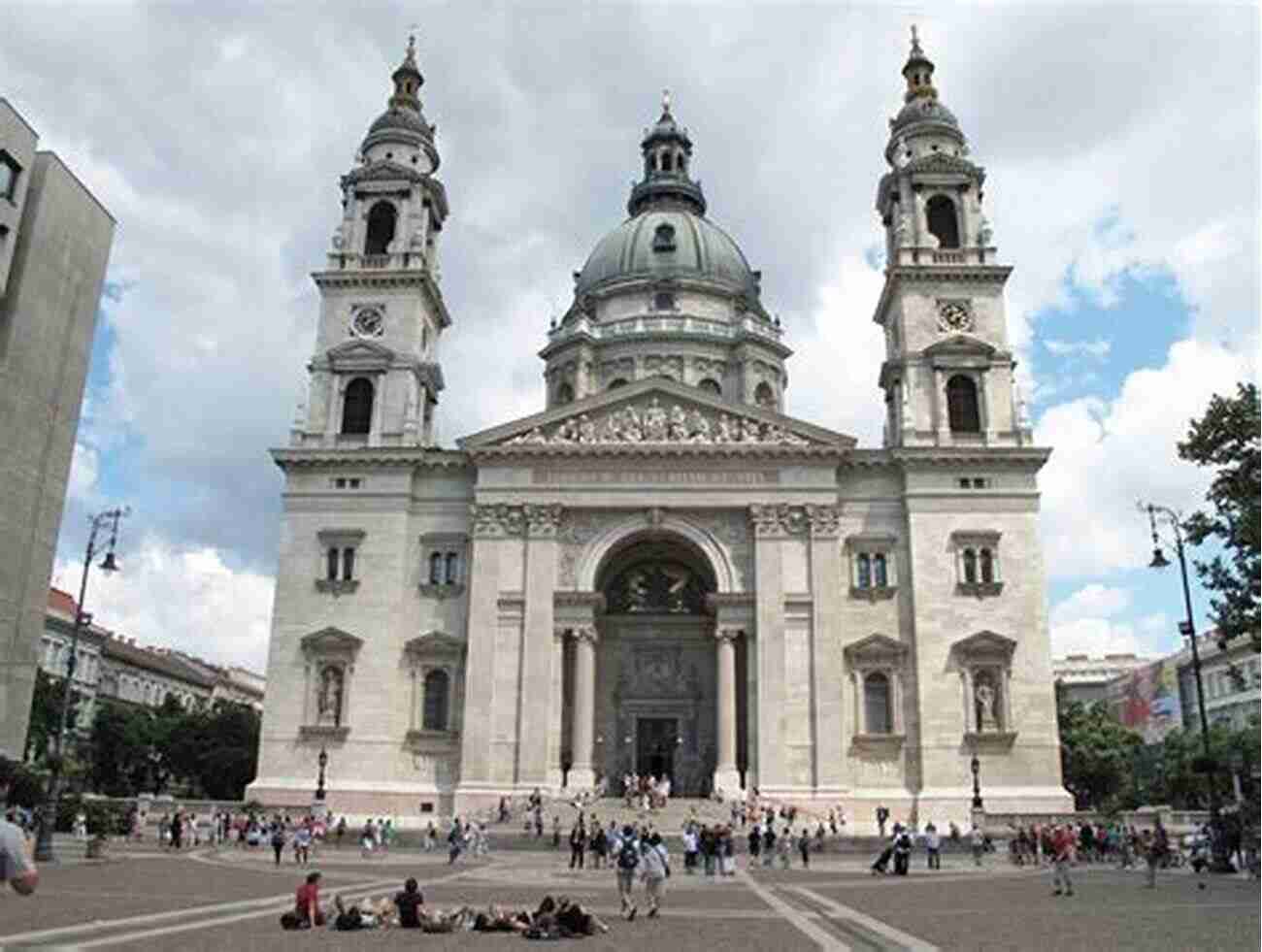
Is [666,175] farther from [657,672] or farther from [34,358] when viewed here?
[34,358]

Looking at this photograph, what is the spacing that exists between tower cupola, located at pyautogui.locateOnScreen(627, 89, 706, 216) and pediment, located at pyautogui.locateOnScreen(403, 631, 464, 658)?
37643mm

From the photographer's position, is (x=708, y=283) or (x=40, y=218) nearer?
(x=40, y=218)

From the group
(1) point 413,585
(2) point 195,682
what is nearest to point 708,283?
(1) point 413,585

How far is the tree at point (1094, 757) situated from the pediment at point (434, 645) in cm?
3672

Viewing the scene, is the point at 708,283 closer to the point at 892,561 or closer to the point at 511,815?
the point at 892,561

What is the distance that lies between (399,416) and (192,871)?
2838cm

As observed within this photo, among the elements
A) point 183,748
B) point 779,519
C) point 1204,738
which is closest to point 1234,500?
point 1204,738

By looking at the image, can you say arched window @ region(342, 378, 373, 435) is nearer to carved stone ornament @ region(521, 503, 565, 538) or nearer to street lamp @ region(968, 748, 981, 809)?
carved stone ornament @ region(521, 503, 565, 538)

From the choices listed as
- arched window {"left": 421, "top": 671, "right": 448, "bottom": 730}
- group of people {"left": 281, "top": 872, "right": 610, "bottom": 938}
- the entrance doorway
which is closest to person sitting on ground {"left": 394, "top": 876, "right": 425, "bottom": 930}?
group of people {"left": 281, "top": 872, "right": 610, "bottom": 938}

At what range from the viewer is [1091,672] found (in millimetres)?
129375

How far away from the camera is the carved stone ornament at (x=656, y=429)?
167ft

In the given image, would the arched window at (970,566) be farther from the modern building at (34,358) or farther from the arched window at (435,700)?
the modern building at (34,358)

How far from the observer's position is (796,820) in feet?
143

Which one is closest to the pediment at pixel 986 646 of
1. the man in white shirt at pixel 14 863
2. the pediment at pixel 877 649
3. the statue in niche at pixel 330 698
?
the pediment at pixel 877 649
